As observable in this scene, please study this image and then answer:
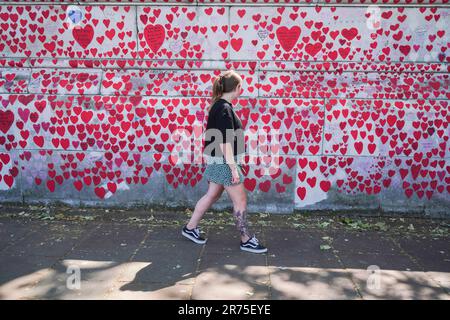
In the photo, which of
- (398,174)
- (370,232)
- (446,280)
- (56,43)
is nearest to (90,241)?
(56,43)

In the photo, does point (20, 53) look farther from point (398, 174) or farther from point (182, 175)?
point (398, 174)

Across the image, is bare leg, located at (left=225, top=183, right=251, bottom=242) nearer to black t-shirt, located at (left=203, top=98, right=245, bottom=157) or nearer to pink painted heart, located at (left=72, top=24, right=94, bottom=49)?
black t-shirt, located at (left=203, top=98, right=245, bottom=157)

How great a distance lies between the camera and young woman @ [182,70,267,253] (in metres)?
4.29

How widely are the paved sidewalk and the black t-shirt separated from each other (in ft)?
4.16

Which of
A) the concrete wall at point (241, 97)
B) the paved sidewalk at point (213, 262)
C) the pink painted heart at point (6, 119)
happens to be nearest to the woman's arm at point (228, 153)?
the paved sidewalk at point (213, 262)

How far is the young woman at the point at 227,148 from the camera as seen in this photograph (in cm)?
429

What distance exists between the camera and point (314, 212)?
6.08m

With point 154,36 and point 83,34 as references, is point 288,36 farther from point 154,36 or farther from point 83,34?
point 83,34

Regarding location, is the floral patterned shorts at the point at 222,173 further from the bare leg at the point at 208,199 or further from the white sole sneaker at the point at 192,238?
the white sole sneaker at the point at 192,238

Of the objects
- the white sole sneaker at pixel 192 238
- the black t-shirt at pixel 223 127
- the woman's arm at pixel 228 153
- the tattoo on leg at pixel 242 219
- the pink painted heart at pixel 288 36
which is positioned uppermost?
the pink painted heart at pixel 288 36

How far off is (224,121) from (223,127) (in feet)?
0.22

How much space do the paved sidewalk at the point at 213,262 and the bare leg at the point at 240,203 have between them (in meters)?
0.28

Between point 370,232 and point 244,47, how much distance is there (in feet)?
10.7

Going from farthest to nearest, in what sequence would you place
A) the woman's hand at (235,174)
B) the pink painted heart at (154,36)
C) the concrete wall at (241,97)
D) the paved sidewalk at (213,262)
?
1. the pink painted heart at (154,36)
2. the concrete wall at (241,97)
3. the woman's hand at (235,174)
4. the paved sidewalk at (213,262)
